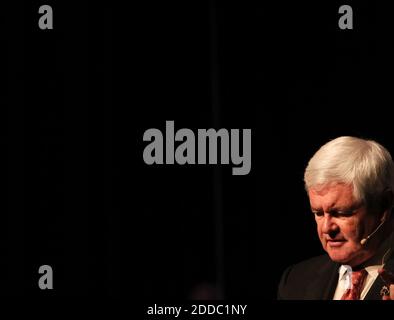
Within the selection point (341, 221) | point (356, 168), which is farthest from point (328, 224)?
point (356, 168)

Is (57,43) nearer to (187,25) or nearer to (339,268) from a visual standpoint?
(187,25)

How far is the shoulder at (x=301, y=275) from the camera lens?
8.56 feet

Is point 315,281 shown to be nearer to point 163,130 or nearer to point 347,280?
point 347,280

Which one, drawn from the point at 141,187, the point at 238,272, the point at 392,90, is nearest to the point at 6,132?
the point at 141,187

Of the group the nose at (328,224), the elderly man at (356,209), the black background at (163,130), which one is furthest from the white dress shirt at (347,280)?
the black background at (163,130)

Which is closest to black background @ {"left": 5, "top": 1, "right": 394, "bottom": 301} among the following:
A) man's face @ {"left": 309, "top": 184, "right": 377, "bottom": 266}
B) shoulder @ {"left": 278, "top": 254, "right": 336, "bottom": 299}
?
shoulder @ {"left": 278, "top": 254, "right": 336, "bottom": 299}

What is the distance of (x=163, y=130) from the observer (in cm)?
371

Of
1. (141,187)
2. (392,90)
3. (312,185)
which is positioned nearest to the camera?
(312,185)

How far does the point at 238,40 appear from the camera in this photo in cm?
379

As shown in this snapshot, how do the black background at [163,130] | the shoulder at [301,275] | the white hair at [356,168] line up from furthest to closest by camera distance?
the black background at [163,130]
the shoulder at [301,275]
the white hair at [356,168]

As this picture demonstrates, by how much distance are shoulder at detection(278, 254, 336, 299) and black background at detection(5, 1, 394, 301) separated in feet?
3.28

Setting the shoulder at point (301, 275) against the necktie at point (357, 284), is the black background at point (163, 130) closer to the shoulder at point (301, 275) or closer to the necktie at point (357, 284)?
the shoulder at point (301, 275)

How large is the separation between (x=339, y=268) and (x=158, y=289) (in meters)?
1.45

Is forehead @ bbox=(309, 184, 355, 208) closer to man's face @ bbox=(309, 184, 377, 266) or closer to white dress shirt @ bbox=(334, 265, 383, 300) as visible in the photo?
man's face @ bbox=(309, 184, 377, 266)
